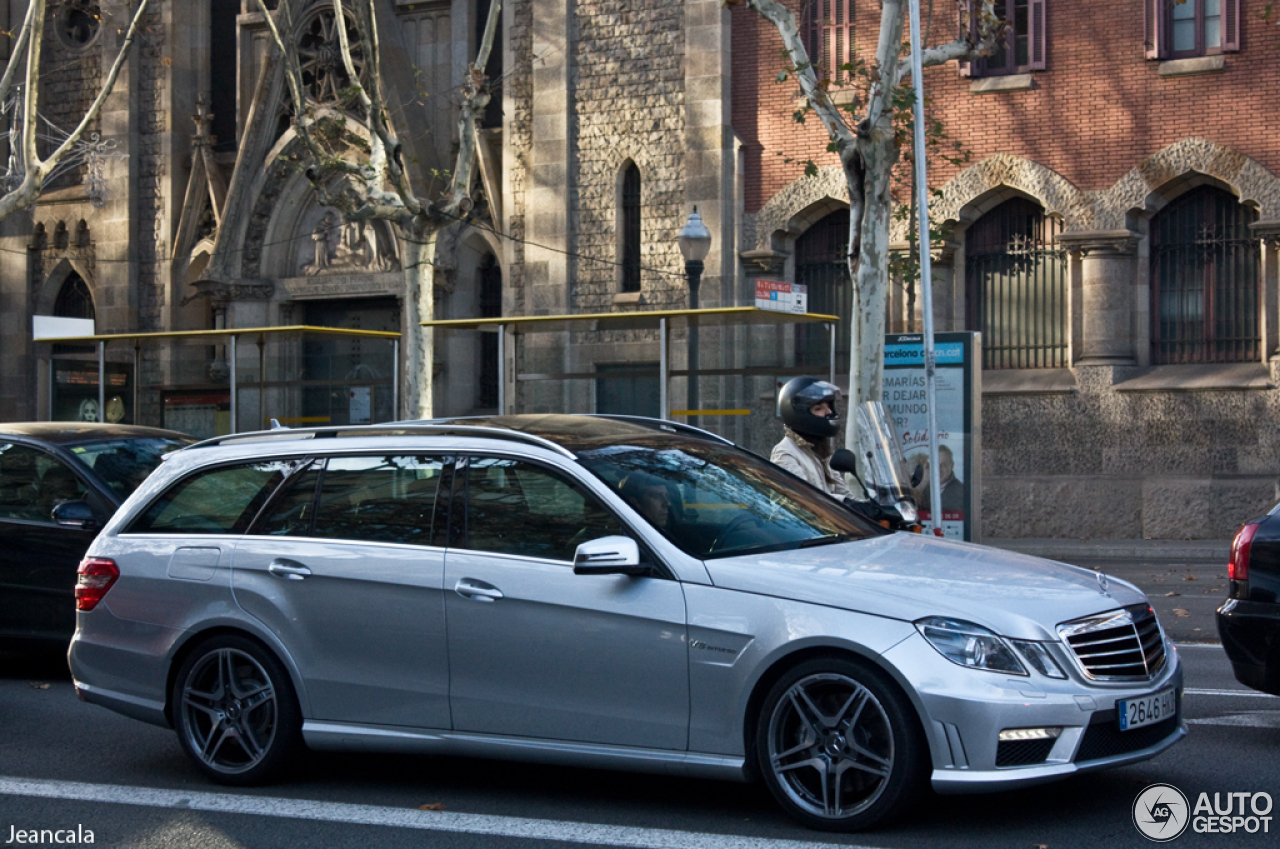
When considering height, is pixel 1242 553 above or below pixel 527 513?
below

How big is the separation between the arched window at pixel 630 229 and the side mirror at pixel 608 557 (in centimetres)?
1864

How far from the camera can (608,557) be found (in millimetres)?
5777

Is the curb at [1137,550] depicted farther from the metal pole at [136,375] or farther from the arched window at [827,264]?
the metal pole at [136,375]

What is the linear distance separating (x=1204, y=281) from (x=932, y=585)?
16987 millimetres

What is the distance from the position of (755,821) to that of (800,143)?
18.2 m

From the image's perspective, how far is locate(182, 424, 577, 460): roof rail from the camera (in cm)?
642

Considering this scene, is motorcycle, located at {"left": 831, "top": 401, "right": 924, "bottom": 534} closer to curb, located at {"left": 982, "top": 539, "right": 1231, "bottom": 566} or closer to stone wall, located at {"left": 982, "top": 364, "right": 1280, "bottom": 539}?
curb, located at {"left": 982, "top": 539, "right": 1231, "bottom": 566}

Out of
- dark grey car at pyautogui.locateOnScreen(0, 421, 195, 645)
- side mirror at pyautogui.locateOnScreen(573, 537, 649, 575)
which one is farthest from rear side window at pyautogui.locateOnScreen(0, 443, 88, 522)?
side mirror at pyautogui.locateOnScreen(573, 537, 649, 575)

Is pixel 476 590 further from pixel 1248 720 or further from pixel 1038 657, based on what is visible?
pixel 1248 720

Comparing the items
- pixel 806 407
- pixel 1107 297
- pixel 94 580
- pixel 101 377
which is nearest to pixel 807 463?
pixel 806 407

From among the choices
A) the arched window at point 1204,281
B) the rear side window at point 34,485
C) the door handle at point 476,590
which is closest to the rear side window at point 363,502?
the door handle at point 476,590

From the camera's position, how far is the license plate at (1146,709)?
17.8 ft

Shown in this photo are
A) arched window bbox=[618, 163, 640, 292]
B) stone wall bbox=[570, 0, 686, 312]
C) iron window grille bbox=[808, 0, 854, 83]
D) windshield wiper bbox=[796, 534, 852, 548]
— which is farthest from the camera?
arched window bbox=[618, 163, 640, 292]

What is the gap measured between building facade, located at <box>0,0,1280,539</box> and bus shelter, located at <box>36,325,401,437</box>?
2.1 inches
